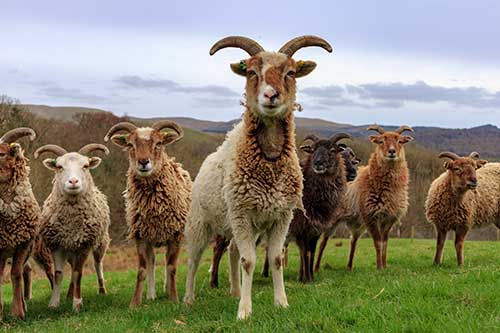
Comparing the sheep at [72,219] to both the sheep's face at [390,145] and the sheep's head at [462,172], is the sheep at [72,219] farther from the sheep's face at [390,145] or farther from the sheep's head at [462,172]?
the sheep's head at [462,172]

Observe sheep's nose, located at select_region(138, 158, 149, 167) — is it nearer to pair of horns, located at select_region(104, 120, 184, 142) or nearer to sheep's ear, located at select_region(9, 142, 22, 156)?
pair of horns, located at select_region(104, 120, 184, 142)

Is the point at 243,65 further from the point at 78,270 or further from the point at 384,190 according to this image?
the point at 384,190

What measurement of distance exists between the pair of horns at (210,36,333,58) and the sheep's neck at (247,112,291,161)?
0.91 meters

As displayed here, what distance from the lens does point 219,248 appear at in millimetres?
10836

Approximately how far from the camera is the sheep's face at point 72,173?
952 cm

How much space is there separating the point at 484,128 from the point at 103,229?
178 metres

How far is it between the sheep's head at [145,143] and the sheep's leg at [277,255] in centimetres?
302

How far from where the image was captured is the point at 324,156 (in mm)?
11484

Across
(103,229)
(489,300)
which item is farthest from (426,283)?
(103,229)

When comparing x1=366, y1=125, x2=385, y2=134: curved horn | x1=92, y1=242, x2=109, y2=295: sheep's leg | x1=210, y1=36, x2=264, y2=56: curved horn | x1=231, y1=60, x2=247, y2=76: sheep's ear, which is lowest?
x1=92, y1=242, x2=109, y2=295: sheep's leg

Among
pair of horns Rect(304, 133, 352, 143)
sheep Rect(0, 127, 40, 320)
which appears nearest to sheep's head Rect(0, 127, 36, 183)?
sheep Rect(0, 127, 40, 320)

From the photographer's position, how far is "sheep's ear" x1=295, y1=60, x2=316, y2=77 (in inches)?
295

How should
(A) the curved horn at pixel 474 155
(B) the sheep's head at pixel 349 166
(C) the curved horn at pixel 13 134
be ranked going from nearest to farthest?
(C) the curved horn at pixel 13 134 < (A) the curved horn at pixel 474 155 < (B) the sheep's head at pixel 349 166

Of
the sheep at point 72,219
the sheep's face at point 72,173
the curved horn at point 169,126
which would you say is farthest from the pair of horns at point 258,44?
the sheep at point 72,219
